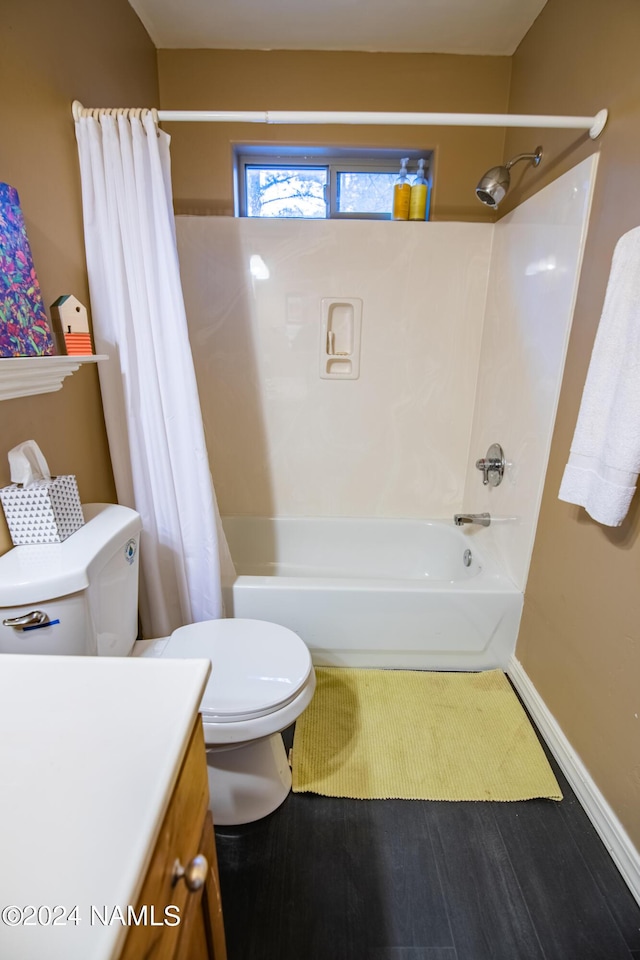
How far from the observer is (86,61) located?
4.46 ft

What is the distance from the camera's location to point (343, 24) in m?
1.76

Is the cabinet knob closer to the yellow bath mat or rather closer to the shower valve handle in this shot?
the yellow bath mat

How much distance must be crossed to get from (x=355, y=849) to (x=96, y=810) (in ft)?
3.39

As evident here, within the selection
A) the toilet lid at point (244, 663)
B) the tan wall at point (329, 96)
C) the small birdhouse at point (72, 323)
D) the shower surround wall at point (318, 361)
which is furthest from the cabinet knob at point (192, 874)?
the tan wall at point (329, 96)

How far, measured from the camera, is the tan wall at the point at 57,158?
107cm

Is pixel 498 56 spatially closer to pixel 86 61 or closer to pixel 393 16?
pixel 393 16

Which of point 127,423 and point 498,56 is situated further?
point 498,56

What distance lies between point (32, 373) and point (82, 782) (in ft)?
2.84

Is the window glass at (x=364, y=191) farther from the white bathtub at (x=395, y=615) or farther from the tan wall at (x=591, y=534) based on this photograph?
the white bathtub at (x=395, y=615)

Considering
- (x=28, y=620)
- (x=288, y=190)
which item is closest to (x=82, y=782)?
(x=28, y=620)

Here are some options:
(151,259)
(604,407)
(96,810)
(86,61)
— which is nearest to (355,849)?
(96,810)

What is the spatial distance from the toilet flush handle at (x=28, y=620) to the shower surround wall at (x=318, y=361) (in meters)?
1.50

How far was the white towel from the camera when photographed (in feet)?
3.43

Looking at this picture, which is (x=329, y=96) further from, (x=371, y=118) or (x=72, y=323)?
(x=72, y=323)
